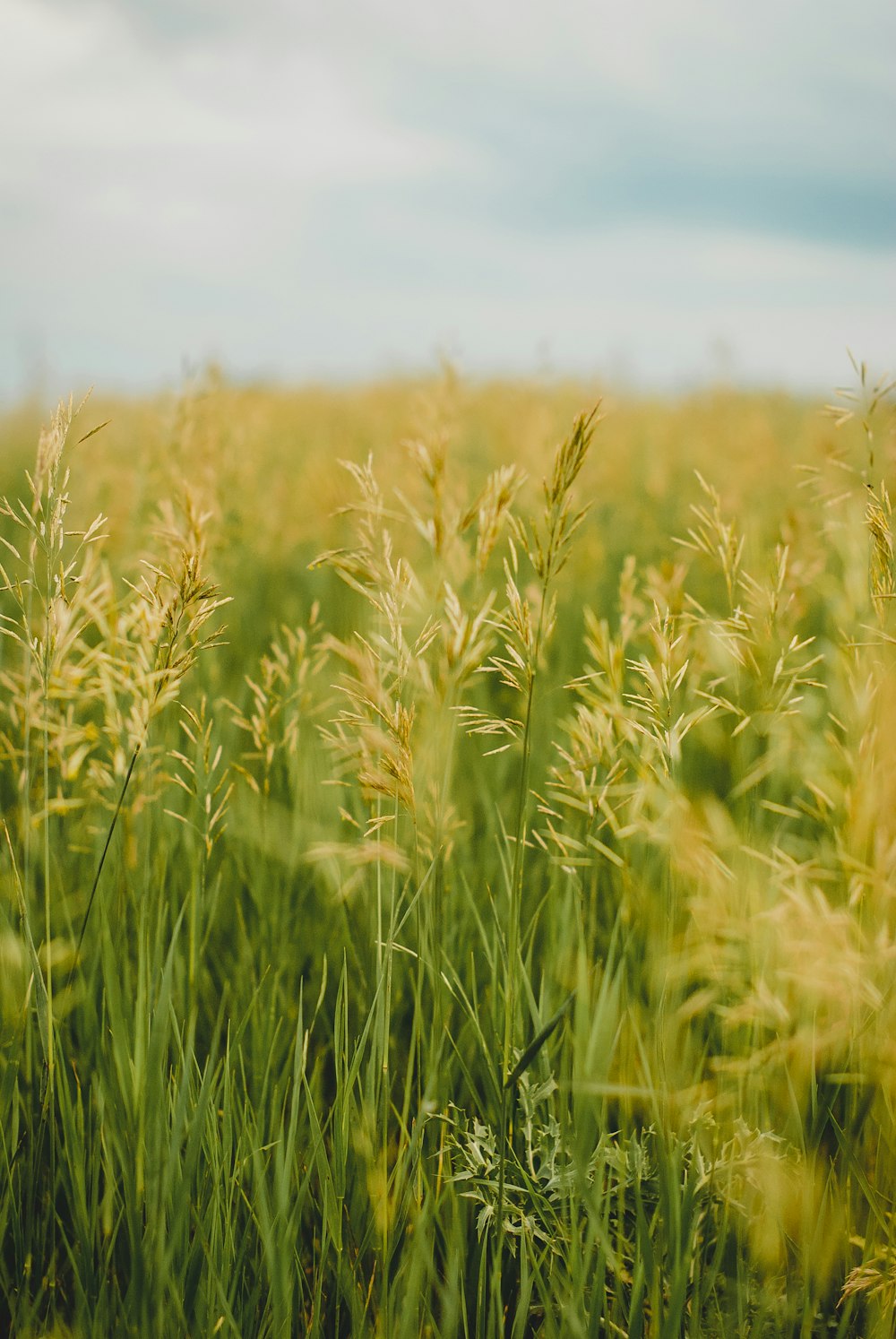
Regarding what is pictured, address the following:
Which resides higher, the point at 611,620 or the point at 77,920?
the point at 611,620

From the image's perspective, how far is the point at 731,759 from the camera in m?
2.23

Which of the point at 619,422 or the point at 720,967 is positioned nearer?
the point at 720,967

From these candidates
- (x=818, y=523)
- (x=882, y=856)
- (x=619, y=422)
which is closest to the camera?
(x=882, y=856)

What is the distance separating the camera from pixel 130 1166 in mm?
1065

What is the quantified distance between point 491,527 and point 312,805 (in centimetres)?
104

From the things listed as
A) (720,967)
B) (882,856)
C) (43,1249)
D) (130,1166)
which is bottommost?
(43,1249)

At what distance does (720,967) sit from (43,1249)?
95 cm

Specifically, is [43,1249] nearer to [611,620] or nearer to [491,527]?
[491,527]

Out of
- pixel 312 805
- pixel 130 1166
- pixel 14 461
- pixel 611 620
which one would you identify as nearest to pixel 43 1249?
pixel 130 1166

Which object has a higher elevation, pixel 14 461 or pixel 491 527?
pixel 14 461

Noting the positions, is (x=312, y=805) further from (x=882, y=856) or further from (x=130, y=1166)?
(x=882, y=856)

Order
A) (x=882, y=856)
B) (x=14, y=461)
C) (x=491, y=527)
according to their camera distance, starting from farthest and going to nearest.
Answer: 1. (x=14, y=461)
2. (x=882, y=856)
3. (x=491, y=527)

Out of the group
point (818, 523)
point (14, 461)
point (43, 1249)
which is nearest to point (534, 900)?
point (43, 1249)

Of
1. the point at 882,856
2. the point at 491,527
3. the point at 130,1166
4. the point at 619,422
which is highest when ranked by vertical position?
the point at 619,422
